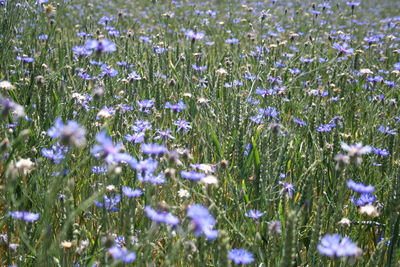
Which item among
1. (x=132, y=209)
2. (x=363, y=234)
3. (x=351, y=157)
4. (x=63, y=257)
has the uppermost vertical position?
(x=351, y=157)

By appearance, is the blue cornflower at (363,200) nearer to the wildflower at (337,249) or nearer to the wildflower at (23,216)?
the wildflower at (337,249)

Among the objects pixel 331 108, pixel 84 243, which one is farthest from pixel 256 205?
pixel 331 108

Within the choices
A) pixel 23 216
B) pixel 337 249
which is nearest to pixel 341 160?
pixel 337 249

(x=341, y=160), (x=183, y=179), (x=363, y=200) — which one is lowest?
(x=183, y=179)

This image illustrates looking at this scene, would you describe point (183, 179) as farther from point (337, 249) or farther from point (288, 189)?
point (337, 249)

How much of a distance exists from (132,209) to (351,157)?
621 mm

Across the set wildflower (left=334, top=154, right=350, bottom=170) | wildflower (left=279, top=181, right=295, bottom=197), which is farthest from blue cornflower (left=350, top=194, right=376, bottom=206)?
wildflower (left=334, top=154, right=350, bottom=170)

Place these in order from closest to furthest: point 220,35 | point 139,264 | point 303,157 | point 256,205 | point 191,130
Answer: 1. point 139,264
2. point 256,205
3. point 303,157
4. point 191,130
5. point 220,35

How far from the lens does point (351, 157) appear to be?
1349 mm

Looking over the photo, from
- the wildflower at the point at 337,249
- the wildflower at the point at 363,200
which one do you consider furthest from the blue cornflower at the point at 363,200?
the wildflower at the point at 337,249

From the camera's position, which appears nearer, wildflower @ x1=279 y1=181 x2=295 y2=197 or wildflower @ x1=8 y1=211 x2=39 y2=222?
wildflower @ x1=8 y1=211 x2=39 y2=222

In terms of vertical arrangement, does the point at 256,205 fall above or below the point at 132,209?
below

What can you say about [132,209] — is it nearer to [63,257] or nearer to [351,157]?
[63,257]

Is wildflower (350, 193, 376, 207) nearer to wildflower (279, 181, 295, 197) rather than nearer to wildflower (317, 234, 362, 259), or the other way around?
wildflower (279, 181, 295, 197)
